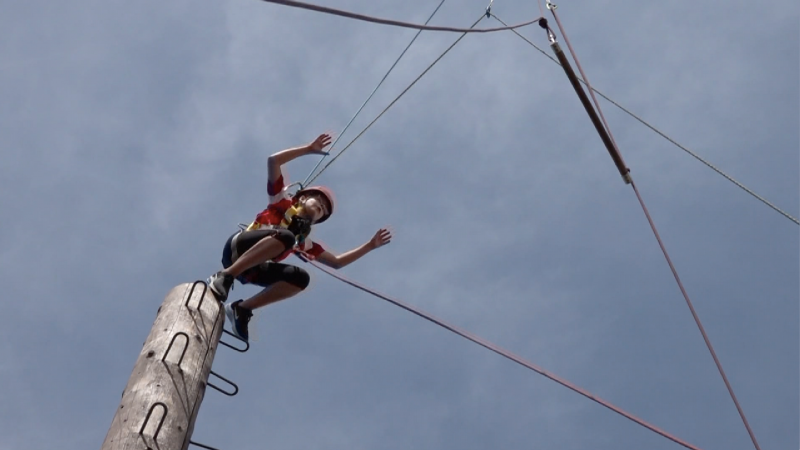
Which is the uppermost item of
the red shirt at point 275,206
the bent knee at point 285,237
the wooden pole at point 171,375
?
the red shirt at point 275,206

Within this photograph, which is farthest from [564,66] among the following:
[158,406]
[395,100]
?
[158,406]

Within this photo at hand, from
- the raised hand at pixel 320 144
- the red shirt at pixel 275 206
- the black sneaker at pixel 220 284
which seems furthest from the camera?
the raised hand at pixel 320 144

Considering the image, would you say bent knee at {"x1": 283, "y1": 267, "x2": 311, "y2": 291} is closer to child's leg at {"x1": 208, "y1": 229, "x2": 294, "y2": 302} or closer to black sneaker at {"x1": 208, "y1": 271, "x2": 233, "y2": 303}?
child's leg at {"x1": 208, "y1": 229, "x2": 294, "y2": 302}

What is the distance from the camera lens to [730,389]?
14.7 feet

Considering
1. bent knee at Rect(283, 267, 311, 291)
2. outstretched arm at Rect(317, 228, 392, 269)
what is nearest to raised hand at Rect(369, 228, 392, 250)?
outstretched arm at Rect(317, 228, 392, 269)

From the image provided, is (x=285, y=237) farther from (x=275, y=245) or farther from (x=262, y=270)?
(x=262, y=270)

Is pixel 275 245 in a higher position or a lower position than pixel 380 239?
lower

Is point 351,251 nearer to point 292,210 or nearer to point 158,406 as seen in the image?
point 292,210

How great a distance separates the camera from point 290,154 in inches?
178

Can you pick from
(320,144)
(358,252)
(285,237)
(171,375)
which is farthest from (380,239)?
(171,375)

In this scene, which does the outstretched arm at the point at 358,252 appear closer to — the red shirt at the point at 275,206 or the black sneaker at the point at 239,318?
the red shirt at the point at 275,206

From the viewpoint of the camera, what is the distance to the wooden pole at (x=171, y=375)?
110 inches

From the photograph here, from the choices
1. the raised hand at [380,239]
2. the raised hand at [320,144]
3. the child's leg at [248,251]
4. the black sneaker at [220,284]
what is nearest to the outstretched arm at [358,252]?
the raised hand at [380,239]

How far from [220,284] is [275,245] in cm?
33
